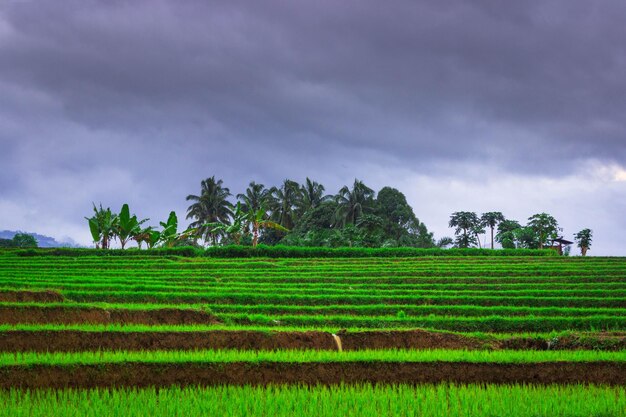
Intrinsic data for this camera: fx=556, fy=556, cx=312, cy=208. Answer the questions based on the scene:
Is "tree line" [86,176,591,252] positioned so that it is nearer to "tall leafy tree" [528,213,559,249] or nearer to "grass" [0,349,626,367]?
"tall leafy tree" [528,213,559,249]

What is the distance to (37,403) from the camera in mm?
6961

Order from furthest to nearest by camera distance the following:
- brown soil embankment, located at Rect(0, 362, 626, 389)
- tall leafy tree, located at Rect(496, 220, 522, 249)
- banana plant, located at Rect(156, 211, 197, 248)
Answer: tall leafy tree, located at Rect(496, 220, 522, 249), banana plant, located at Rect(156, 211, 197, 248), brown soil embankment, located at Rect(0, 362, 626, 389)

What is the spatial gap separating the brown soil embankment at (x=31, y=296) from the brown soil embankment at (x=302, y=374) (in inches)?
333

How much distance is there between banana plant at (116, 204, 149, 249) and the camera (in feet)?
126

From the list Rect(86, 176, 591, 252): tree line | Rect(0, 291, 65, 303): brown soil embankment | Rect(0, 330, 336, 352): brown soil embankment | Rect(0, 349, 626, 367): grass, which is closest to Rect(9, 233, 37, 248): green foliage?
Rect(86, 176, 591, 252): tree line

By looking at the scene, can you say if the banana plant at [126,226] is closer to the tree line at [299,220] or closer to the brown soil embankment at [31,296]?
the tree line at [299,220]

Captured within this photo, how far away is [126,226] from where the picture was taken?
127 feet

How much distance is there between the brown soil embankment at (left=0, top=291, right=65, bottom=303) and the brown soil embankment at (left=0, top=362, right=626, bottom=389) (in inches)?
333

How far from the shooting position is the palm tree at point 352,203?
51375 millimetres

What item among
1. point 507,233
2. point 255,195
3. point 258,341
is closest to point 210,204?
point 255,195

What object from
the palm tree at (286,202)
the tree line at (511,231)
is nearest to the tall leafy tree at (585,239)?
the tree line at (511,231)

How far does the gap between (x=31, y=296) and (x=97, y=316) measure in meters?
3.37

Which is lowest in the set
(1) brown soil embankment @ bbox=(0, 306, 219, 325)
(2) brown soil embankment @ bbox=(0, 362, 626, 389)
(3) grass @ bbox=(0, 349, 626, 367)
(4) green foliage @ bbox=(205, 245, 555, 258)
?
(2) brown soil embankment @ bbox=(0, 362, 626, 389)

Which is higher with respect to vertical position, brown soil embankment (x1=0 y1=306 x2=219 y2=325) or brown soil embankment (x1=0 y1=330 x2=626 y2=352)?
brown soil embankment (x1=0 y1=306 x2=219 y2=325)
